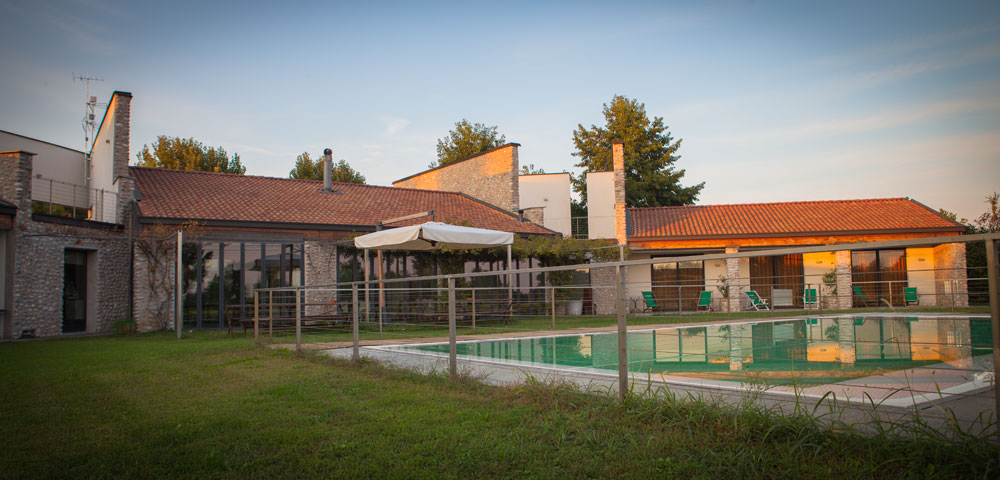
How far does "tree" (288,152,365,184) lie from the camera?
3806cm

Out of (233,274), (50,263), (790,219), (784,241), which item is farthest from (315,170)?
(784,241)

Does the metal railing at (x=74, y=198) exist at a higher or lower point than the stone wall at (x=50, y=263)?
higher

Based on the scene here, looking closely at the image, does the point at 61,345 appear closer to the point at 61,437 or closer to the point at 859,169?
the point at 61,437

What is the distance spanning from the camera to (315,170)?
125 feet

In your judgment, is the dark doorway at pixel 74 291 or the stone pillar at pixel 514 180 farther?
the stone pillar at pixel 514 180

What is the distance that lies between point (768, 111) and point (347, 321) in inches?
566

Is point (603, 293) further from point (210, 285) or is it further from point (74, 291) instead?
point (74, 291)

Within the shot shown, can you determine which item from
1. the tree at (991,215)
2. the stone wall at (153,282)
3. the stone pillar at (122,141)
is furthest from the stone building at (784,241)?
the stone pillar at (122,141)

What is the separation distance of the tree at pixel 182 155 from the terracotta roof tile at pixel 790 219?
24466 millimetres

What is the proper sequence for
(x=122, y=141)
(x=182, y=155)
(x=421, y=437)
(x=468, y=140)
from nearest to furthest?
1. (x=421, y=437)
2. (x=122, y=141)
3. (x=182, y=155)
4. (x=468, y=140)

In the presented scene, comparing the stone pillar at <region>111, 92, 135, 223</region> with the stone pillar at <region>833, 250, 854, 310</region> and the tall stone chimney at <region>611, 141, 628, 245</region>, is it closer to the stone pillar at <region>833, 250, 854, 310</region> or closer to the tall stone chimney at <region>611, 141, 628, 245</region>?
the tall stone chimney at <region>611, 141, 628, 245</region>

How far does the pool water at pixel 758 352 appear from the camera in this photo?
22.0 ft

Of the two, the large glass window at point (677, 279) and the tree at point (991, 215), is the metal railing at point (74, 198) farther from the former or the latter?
the tree at point (991, 215)

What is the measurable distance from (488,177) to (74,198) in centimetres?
1553
